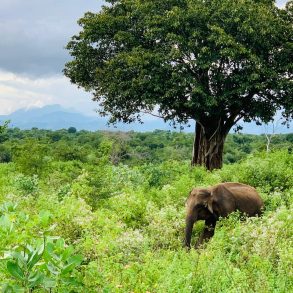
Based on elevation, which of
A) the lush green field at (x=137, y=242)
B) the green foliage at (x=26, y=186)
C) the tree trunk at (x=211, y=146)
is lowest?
the green foliage at (x=26, y=186)

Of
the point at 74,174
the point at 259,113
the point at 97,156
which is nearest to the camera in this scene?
the point at 97,156

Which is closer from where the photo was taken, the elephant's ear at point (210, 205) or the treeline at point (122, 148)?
the elephant's ear at point (210, 205)

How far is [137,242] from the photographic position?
392 inches

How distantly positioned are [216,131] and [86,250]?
20.1 metres

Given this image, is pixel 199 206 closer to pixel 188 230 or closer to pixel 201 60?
pixel 188 230

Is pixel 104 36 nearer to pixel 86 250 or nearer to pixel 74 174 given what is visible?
pixel 74 174

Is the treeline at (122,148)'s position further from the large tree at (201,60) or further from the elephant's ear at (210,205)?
the elephant's ear at (210,205)

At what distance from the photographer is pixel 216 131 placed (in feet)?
93.0

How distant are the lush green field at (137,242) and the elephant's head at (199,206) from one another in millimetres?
472

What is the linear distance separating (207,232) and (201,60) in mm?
14248

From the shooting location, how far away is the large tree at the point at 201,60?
24.9m

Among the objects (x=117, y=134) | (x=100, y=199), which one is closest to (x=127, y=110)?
(x=100, y=199)

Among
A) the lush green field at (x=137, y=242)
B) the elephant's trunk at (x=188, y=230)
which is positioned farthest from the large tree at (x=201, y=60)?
the elephant's trunk at (x=188, y=230)

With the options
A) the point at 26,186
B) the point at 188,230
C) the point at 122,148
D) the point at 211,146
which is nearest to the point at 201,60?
the point at 211,146
